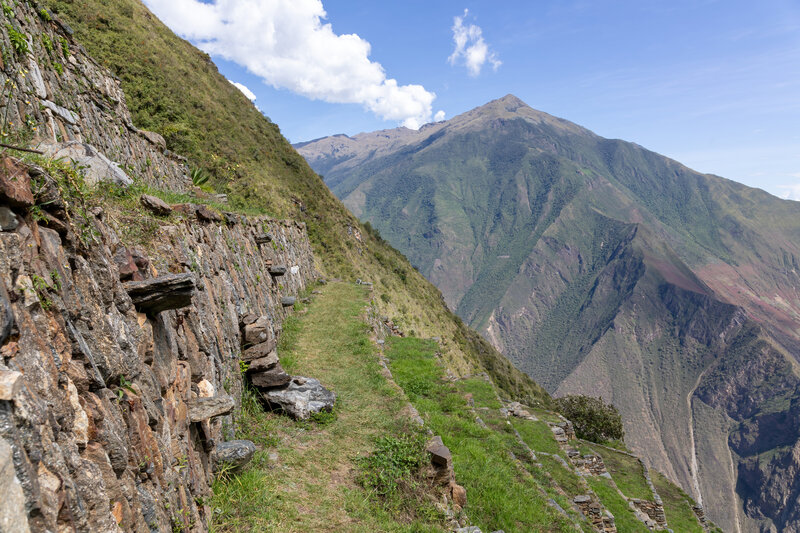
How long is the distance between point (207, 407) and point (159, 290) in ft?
6.09

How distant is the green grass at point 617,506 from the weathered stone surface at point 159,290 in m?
18.0

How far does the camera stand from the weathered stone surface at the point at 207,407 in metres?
5.22

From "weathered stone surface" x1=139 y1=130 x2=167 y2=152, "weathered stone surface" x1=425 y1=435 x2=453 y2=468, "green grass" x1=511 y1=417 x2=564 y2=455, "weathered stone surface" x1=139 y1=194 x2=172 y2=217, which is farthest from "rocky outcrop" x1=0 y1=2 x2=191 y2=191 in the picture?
"green grass" x1=511 y1=417 x2=564 y2=455

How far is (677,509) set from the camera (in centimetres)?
2386

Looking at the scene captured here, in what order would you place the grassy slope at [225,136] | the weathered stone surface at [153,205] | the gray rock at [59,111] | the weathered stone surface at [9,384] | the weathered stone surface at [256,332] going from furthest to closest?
the grassy slope at [225,136], the gray rock at [59,111], the weathered stone surface at [256,332], the weathered stone surface at [153,205], the weathered stone surface at [9,384]

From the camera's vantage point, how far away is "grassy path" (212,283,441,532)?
5402mm

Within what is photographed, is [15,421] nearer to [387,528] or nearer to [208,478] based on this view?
[208,478]

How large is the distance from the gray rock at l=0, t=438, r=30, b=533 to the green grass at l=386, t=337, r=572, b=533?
7.22 m

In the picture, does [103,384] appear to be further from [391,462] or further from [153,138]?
[153,138]

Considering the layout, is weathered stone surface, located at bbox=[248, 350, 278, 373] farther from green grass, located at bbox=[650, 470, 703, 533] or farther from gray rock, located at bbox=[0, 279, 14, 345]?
green grass, located at bbox=[650, 470, 703, 533]

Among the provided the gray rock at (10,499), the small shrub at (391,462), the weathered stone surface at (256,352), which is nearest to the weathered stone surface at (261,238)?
the weathered stone surface at (256,352)

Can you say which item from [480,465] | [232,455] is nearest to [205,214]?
[232,455]

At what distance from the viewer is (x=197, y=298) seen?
6562 millimetres

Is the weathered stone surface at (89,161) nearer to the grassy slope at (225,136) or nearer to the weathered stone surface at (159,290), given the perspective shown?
the weathered stone surface at (159,290)
